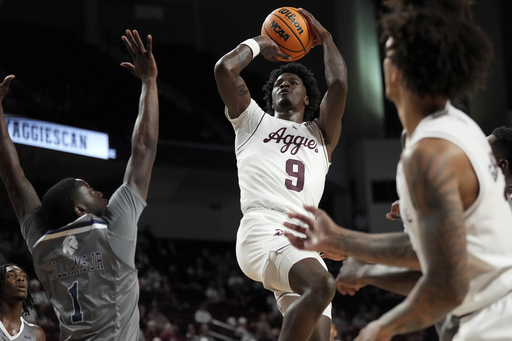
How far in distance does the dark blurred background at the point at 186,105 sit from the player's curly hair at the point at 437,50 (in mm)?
13042

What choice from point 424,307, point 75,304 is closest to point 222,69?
point 75,304

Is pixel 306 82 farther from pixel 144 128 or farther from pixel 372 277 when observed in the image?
pixel 372 277

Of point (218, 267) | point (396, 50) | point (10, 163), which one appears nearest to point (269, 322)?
point (218, 267)

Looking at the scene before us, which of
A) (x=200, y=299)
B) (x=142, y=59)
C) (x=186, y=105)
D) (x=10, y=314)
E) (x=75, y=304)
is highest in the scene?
(x=142, y=59)

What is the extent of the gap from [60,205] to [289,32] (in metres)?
2.64

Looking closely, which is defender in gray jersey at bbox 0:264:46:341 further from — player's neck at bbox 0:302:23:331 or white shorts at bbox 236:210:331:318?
white shorts at bbox 236:210:331:318

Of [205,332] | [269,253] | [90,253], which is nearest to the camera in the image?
[90,253]

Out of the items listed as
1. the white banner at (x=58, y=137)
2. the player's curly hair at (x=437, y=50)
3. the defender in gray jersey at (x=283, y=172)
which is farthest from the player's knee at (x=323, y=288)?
the white banner at (x=58, y=137)

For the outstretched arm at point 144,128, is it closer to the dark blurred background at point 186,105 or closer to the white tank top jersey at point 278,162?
the white tank top jersey at point 278,162

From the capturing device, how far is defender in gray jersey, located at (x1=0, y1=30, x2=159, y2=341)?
3.32 meters

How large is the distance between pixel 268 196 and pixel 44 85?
14920mm

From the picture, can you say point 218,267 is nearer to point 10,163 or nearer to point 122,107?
point 122,107

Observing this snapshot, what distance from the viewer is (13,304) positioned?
574cm

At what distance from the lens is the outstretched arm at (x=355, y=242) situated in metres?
2.46
